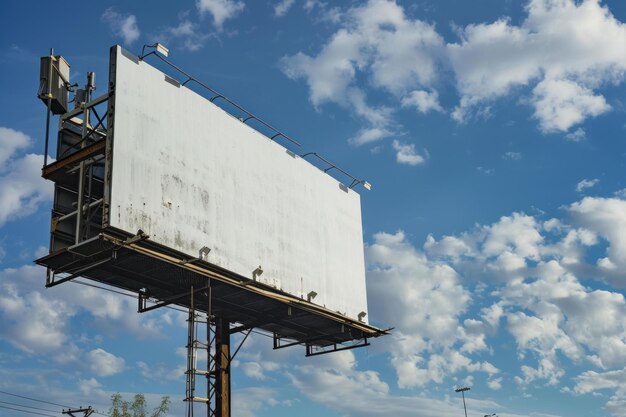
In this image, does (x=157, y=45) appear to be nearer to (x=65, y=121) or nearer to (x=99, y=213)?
(x=65, y=121)

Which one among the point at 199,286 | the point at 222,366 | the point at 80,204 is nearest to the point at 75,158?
the point at 80,204

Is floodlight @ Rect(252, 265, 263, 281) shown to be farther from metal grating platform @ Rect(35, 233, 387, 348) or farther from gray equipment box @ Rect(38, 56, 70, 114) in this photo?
gray equipment box @ Rect(38, 56, 70, 114)

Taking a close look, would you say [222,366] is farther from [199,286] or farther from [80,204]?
[80,204]

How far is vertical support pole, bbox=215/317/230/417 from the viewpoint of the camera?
39969 mm

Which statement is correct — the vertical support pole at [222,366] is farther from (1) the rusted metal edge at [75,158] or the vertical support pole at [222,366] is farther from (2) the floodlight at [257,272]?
(1) the rusted metal edge at [75,158]

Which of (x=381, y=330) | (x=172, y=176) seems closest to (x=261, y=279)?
(x=172, y=176)

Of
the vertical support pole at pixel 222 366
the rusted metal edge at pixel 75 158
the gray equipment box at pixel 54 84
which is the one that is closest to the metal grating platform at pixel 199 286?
the vertical support pole at pixel 222 366

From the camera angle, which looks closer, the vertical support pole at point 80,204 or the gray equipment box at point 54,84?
the vertical support pole at point 80,204

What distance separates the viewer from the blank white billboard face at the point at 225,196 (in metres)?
34.5

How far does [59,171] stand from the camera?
3566cm

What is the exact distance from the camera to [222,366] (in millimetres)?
40594

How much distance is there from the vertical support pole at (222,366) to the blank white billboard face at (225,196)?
161 inches

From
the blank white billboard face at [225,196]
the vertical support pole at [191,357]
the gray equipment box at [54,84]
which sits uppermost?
the gray equipment box at [54,84]

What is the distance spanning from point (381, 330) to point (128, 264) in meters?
19.4
